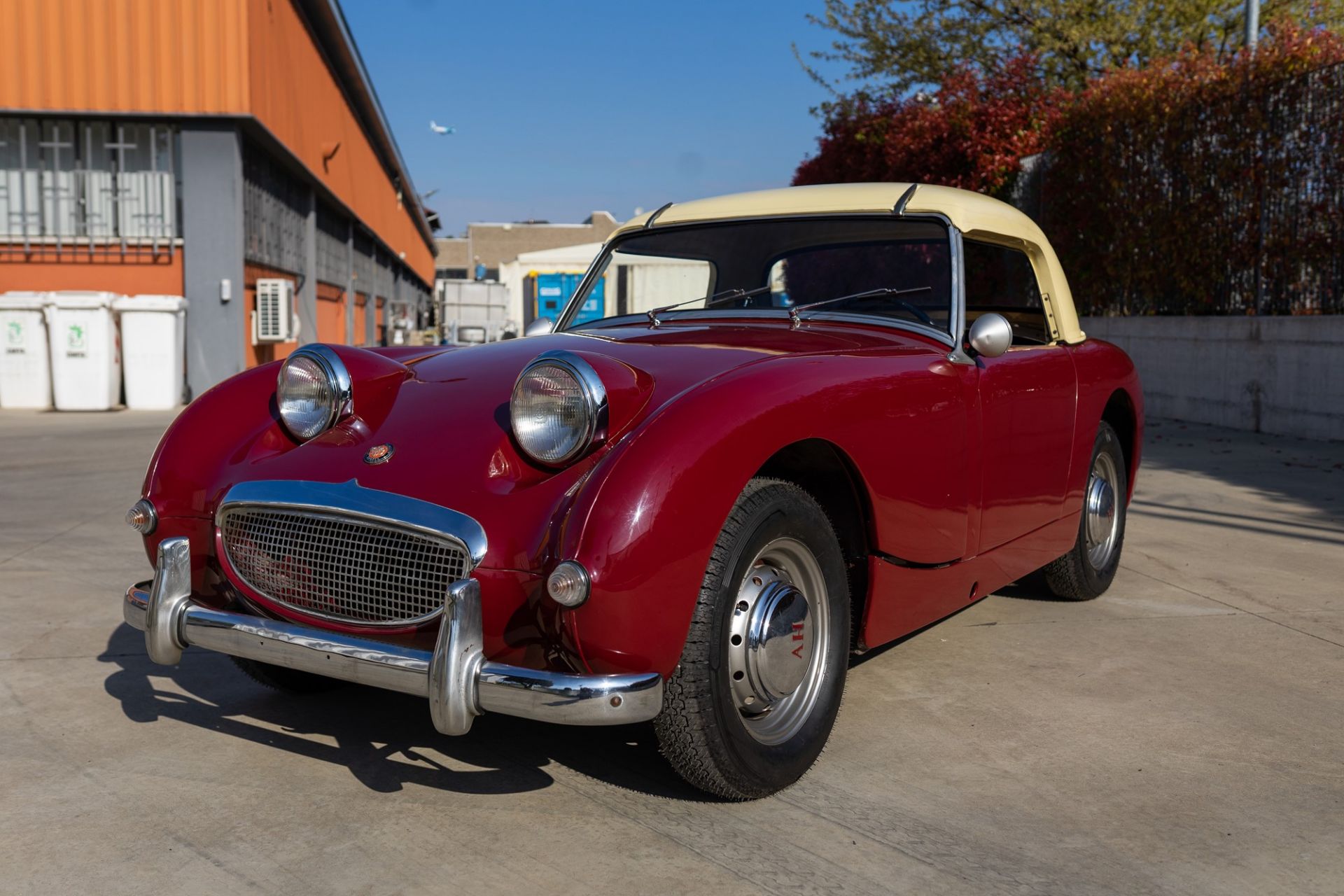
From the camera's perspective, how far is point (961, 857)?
2.52m

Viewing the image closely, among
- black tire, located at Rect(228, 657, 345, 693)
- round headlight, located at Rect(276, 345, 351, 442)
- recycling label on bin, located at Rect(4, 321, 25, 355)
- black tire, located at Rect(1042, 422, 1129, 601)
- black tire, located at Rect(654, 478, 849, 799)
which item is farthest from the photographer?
recycling label on bin, located at Rect(4, 321, 25, 355)

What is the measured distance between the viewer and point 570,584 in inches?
93.4

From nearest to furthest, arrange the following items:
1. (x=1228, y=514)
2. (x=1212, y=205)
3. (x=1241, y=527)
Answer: (x=1241, y=527) < (x=1228, y=514) < (x=1212, y=205)

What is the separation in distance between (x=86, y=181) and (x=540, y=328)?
1317 centimetres

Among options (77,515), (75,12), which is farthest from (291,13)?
(77,515)

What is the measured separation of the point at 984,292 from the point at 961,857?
8.85ft

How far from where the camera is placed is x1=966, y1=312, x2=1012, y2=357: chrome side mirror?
3568 millimetres

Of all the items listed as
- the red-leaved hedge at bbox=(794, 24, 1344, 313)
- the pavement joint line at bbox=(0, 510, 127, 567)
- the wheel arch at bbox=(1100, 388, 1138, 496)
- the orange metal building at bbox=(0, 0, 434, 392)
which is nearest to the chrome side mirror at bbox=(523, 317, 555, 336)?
the wheel arch at bbox=(1100, 388, 1138, 496)

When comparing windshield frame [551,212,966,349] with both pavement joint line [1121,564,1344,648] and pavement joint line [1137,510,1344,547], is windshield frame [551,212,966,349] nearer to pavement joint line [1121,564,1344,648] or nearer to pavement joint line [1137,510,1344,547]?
pavement joint line [1121,564,1344,648]

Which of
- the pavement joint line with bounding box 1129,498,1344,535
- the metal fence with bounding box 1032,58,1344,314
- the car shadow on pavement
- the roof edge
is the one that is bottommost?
the car shadow on pavement

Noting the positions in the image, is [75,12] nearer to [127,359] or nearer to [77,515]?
[127,359]

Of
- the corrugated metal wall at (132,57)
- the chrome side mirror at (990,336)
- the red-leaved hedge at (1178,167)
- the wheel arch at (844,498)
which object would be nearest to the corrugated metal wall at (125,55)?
the corrugated metal wall at (132,57)

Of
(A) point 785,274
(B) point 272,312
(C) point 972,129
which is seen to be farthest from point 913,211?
(B) point 272,312

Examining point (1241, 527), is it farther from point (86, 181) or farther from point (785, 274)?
point (86, 181)
